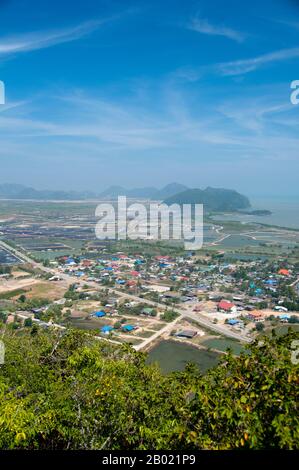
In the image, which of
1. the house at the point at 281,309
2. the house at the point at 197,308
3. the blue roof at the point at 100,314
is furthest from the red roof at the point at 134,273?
the house at the point at 281,309

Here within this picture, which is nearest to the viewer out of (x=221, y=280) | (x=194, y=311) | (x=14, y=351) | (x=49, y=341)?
(x=14, y=351)

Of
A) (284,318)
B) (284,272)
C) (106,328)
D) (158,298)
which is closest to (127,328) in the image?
(106,328)

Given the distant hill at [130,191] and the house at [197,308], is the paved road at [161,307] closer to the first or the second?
the house at [197,308]

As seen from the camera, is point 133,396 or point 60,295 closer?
point 133,396

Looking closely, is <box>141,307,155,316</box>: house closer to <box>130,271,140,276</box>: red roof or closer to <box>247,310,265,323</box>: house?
<box>247,310,265,323</box>: house
